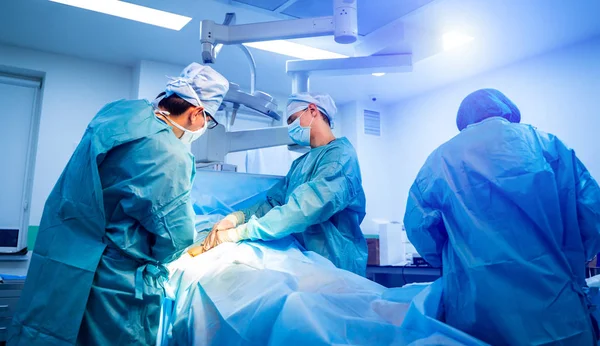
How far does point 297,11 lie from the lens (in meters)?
1.97

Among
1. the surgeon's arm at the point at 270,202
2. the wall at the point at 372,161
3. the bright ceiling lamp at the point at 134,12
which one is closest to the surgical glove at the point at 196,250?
the surgeon's arm at the point at 270,202

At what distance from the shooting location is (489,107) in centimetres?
142

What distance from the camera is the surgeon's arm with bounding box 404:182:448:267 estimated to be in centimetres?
125

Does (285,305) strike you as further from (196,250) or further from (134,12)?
(134,12)

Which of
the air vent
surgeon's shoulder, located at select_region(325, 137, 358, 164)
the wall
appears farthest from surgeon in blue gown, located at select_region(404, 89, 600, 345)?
the air vent

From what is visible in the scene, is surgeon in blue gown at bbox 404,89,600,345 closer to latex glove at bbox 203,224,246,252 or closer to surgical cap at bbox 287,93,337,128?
latex glove at bbox 203,224,246,252

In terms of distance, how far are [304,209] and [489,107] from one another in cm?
72

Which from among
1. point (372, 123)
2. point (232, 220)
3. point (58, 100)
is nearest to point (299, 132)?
point (232, 220)

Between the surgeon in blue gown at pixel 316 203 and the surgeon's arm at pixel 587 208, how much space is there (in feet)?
2.66

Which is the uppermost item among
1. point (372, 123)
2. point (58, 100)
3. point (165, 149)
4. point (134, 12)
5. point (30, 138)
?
point (134, 12)

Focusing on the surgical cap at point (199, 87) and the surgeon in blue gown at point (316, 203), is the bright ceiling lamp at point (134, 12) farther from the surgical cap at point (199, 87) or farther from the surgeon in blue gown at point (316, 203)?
the surgical cap at point (199, 87)

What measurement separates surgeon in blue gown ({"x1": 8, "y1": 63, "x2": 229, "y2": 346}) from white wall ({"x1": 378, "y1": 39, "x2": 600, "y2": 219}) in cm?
336

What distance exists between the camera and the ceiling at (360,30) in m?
2.12

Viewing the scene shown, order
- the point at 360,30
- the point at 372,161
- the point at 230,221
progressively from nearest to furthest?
the point at 230,221 < the point at 360,30 < the point at 372,161
